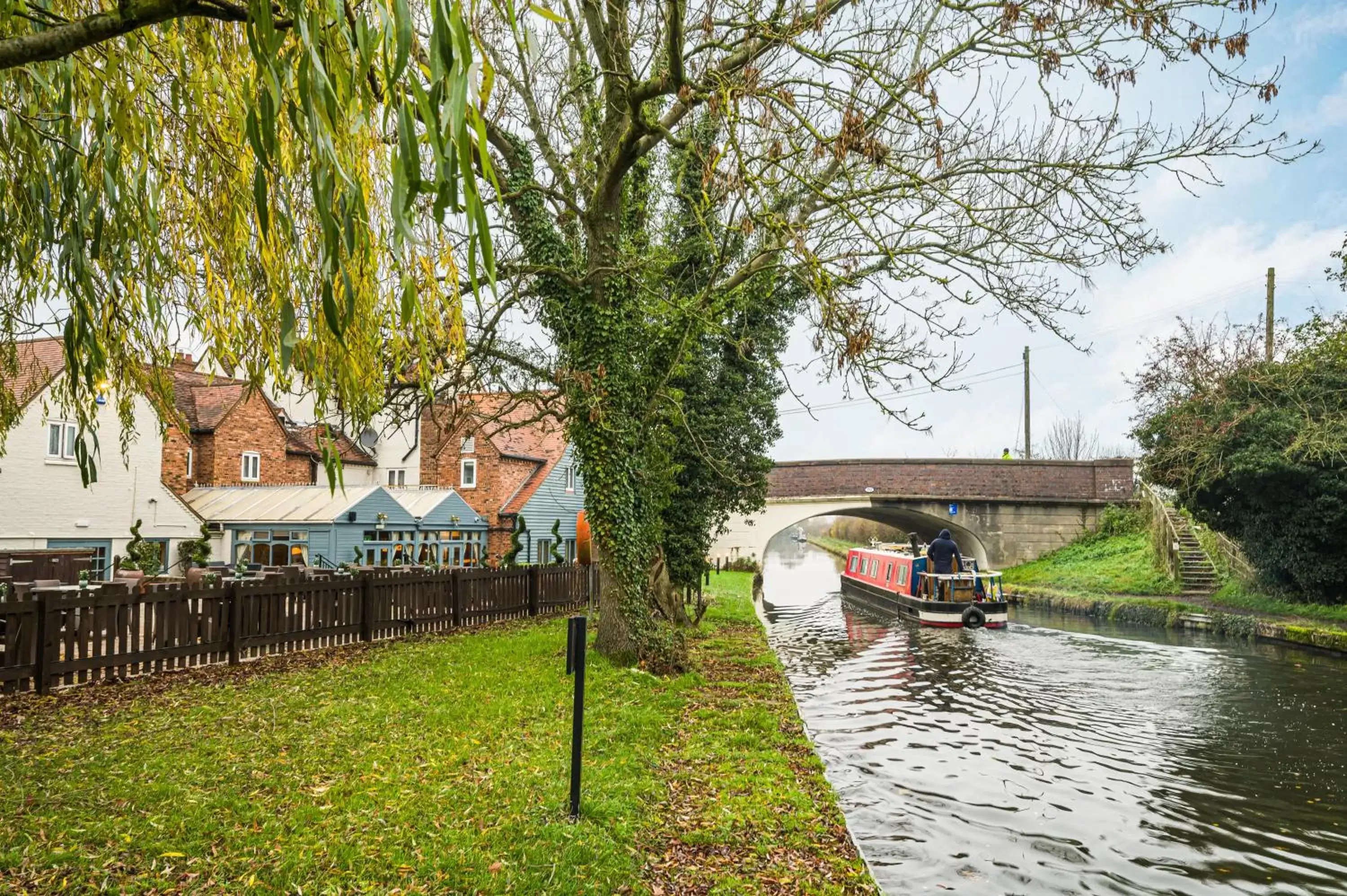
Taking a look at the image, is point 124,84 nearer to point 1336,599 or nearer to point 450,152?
point 450,152

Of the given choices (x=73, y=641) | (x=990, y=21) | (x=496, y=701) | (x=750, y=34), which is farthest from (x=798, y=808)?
(x=73, y=641)

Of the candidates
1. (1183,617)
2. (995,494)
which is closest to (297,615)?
(1183,617)

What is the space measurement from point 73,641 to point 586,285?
288 inches

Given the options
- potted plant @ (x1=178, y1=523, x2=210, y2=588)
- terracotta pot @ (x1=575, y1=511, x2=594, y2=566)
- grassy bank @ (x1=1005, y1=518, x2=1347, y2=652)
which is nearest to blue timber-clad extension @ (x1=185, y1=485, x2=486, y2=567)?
potted plant @ (x1=178, y1=523, x2=210, y2=588)

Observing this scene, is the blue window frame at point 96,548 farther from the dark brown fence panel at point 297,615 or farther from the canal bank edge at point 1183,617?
the canal bank edge at point 1183,617

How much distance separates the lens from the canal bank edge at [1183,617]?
1678cm

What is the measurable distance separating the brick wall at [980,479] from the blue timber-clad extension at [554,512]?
37.6ft

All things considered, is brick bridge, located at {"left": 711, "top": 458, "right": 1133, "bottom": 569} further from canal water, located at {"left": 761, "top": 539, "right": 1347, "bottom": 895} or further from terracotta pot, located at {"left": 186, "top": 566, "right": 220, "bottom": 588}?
terracotta pot, located at {"left": 186, "top": 566, "right": 220, "bottom": 588}

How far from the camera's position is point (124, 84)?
14.4 ft

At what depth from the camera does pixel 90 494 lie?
865 inches

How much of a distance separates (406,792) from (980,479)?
3320 cm

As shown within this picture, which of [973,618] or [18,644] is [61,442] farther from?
[973,618]

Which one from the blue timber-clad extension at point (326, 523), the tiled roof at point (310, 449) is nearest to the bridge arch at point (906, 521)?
the blue timber-clad extension at point (326, 523)

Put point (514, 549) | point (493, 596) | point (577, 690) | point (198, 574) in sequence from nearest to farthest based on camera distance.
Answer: point (577, 690) → point (493, 596) → point (198, 574) → point (514, 549)
